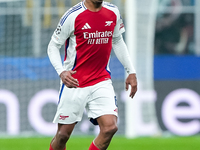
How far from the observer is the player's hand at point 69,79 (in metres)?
4.68

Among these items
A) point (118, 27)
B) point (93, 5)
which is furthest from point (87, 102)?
point (93, 5)

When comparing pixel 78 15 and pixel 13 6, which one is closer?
pixel 78 15

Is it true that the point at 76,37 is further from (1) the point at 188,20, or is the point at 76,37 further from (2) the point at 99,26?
(1) the point at 188,20

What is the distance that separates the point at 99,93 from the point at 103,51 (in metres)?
0.41

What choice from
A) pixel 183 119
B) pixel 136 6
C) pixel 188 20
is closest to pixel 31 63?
pixel 136 6

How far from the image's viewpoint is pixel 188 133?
10.1 m

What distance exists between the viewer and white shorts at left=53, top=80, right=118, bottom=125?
509 centimetres

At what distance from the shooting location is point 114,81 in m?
10.3

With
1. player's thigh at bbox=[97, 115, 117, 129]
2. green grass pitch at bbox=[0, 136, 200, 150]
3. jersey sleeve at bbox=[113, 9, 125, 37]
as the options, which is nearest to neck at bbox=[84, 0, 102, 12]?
jersey sleeve at bbox=[113, 9, 125, 37]

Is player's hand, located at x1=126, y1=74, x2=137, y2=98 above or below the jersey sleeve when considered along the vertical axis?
below

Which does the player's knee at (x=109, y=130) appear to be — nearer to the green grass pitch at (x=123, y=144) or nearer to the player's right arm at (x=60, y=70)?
the player's right arm at (x=60, y=70)

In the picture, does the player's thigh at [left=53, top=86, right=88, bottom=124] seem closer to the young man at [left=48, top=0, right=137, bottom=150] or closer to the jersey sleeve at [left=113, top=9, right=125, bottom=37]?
the young man at [left=48, top=0, right=137, bottom=150]

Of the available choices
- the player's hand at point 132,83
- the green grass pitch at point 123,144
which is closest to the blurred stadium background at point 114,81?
the green grass pitch at point 123,144

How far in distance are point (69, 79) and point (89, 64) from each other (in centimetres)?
47
